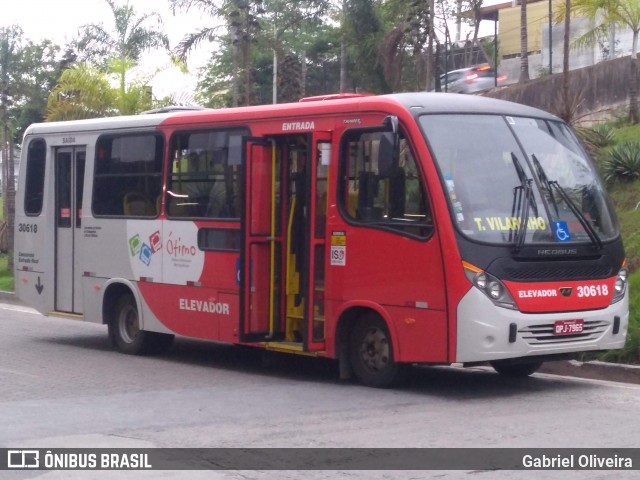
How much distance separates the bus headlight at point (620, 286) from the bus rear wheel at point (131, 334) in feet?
20.7

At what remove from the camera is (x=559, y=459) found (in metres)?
8.13

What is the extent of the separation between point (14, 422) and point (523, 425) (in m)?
4.48

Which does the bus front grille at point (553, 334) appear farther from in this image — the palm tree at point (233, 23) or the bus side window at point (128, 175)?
the palm tree at point (233, 23)

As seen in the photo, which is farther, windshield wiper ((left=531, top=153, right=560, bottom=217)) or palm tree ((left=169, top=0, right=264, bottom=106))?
palm tree ((left=169, top=0, right=264, bottom=106))

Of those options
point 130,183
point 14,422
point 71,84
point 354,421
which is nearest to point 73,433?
point 14,422

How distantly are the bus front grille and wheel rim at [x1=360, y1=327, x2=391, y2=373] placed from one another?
1.52 metres

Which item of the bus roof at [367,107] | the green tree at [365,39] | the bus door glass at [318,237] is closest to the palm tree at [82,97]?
the green tree at [365,39]

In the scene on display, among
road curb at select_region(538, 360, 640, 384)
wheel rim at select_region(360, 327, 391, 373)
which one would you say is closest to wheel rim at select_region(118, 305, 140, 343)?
wheel rim at select_region(360, 327, 391, 373)

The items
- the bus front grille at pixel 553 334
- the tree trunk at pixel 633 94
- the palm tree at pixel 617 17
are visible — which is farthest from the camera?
the tree trunk at pixel 633 94

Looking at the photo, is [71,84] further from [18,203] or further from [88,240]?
[88,240]

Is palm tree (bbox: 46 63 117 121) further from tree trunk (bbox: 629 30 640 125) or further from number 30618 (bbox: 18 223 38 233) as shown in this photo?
tree trunk (bbox: 629 30 640 125)

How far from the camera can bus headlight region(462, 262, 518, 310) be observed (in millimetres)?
10445

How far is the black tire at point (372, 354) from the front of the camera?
11.3 metres

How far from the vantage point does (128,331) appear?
591 inches
